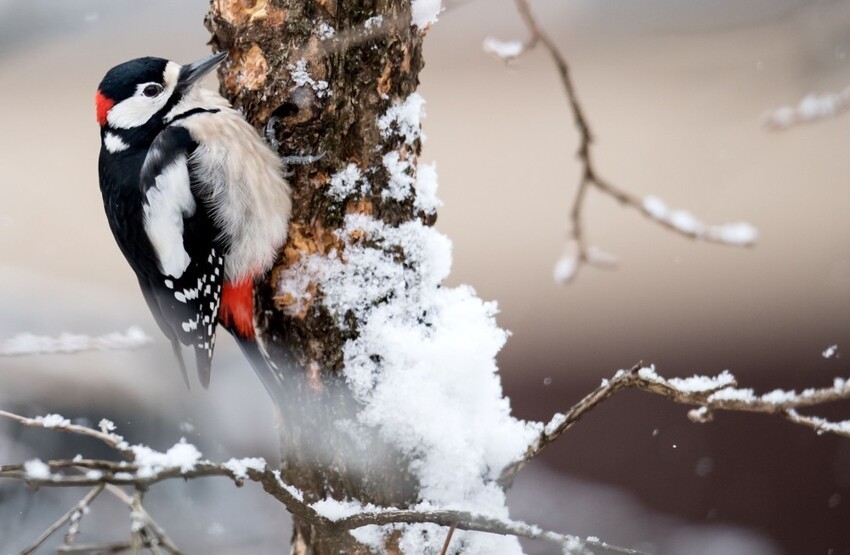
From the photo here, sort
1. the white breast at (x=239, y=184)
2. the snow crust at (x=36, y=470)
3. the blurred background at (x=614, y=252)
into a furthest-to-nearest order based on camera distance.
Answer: the blurred background at (x=614, y=252) → the white breast at (x=239, y=184) → the snow crust at (x=36, y=470)

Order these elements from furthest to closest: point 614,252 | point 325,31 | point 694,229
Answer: point 614,252 → point 325,31 → point 694,229

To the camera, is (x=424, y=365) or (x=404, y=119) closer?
(x=424, y=365)

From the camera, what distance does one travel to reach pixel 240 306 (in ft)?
6.55

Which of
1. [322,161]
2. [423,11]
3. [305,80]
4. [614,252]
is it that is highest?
[614,252]

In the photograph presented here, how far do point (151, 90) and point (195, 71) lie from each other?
162 mm

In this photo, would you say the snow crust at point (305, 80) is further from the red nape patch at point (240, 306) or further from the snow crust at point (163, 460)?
the snow crust at point (163, 460)

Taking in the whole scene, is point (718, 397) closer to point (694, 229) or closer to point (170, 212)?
point (694, 229)

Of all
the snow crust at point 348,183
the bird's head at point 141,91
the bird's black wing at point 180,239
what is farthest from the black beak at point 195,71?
the snow crust at point 348,183

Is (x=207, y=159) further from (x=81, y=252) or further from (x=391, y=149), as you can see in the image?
(x=81, y=252)

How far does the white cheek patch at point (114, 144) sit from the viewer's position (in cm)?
224

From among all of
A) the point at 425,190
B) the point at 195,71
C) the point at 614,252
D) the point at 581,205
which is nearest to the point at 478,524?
the point at 581,205

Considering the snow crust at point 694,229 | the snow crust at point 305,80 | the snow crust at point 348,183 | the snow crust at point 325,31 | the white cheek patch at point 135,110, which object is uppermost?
the white cheek patch at point 135,110

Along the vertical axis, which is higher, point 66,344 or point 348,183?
point 348,183

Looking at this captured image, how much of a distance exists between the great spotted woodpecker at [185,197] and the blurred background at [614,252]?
806mm
